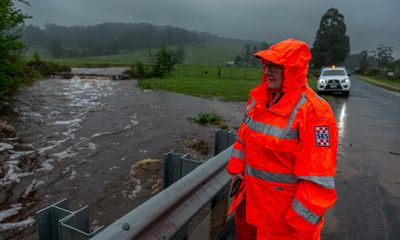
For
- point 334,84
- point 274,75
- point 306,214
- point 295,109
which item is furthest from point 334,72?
point 306,214

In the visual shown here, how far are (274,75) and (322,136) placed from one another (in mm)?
583

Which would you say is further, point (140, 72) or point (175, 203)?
point (140, 72)

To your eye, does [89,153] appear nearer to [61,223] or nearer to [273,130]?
[61,223]

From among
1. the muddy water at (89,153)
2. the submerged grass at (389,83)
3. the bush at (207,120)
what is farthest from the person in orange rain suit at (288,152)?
the submerged grass at (389,83)

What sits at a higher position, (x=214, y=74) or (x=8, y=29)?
(x=8, y=29)

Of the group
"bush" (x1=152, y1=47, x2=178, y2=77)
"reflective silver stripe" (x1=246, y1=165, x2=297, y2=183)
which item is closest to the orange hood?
"reflective silver stripe" (x1=246, y1=165, x2=297, y2=183)

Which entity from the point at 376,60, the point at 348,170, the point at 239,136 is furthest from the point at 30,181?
the point at 376,60

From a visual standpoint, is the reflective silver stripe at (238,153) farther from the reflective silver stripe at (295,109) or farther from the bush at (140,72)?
the bush at (140,72)

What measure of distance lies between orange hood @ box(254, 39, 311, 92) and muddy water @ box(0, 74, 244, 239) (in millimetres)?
4331

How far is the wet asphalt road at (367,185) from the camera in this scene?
4.25 metres

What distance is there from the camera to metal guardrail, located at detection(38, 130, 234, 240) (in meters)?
2.44

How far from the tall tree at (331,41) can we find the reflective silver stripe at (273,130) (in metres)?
89.7

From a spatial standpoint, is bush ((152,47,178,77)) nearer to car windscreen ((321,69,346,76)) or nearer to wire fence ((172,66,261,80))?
wire fence ((172,66,261,80))

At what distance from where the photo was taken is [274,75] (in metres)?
2.59
